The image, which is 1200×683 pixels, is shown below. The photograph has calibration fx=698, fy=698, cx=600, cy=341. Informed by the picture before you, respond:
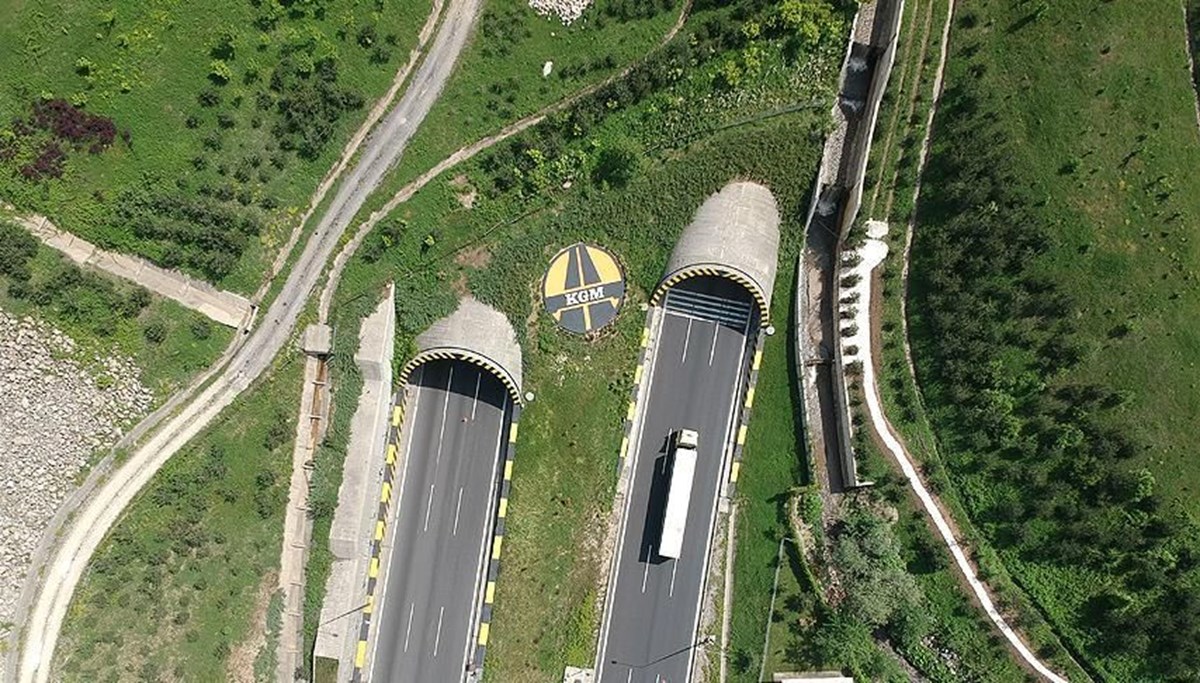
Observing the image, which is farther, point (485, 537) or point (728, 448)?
point (728, 448)

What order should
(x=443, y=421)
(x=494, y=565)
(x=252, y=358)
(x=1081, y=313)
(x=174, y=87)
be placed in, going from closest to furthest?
(x=1081, y=313) → (x=174, y=87) → (x=252, y=358) → (x=494, y=565) → (x=443, y=421)

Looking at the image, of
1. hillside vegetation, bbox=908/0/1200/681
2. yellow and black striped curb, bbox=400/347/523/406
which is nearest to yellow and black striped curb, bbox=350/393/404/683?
yellow and black striped curb, bbox=400/347/523/406

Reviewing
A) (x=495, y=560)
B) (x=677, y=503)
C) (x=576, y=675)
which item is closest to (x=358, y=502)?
(x=495, y=560)

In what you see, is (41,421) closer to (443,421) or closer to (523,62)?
(443,421)

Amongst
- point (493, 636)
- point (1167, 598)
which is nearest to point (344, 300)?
point (493, 636)

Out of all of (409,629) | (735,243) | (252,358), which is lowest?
(409,629)

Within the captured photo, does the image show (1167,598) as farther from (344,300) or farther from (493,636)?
(344,300)

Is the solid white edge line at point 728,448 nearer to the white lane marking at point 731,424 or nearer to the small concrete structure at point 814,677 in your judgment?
the white lane marking at point 731,424
